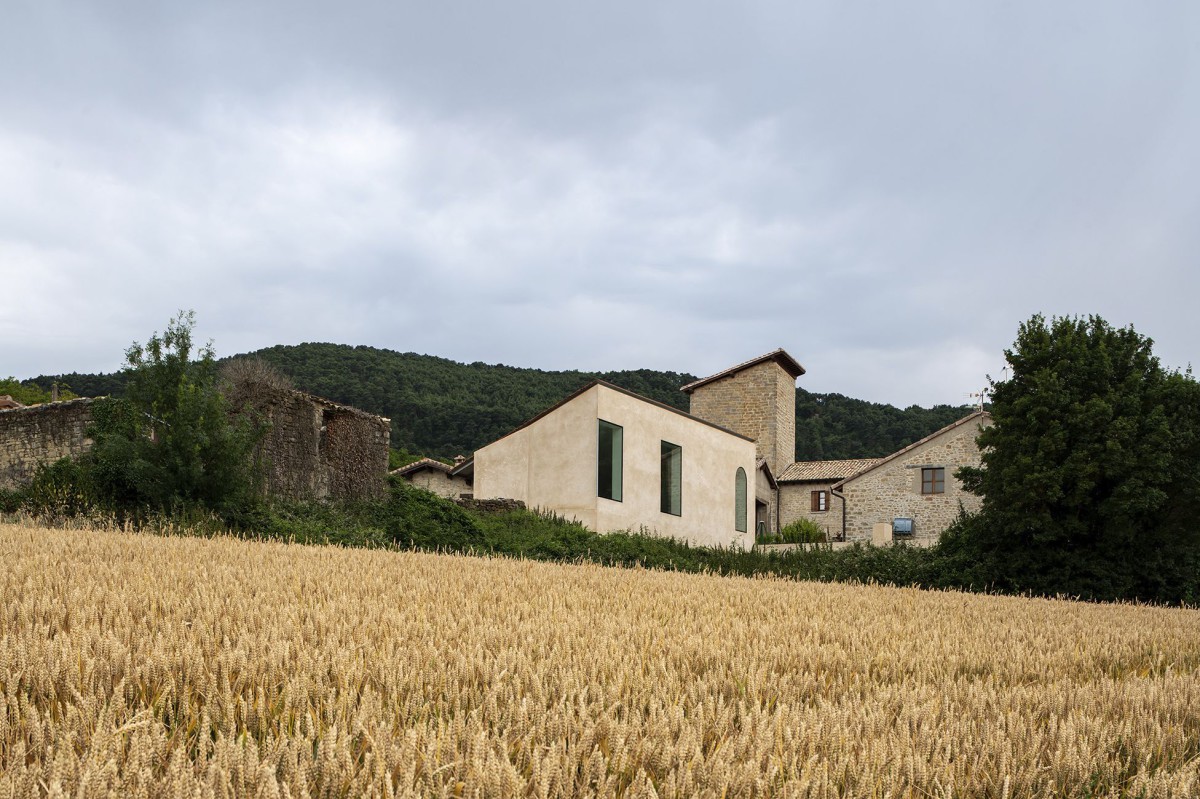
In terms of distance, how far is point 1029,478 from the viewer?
68.4 ft

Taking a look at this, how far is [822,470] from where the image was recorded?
45656 millimetres

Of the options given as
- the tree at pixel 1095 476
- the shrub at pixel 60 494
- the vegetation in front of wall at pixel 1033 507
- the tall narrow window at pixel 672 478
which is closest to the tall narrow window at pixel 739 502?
the tall narrow window at pixel 672 478

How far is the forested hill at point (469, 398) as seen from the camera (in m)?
48.4

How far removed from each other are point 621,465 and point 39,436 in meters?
13.3

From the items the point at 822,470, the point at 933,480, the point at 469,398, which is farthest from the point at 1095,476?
the point at 469,398

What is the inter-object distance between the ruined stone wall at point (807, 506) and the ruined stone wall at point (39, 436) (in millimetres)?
32221

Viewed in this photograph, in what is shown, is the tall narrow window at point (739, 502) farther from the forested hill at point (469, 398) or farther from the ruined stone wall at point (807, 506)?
the forested hill at point (469, 398)

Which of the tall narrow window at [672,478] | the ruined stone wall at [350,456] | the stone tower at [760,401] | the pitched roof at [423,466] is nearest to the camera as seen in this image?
the ruined stone wall at [350,456]

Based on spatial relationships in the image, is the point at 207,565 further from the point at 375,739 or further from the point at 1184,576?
the point at 1184,576

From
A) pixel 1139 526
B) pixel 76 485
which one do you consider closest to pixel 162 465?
pixel 76 485

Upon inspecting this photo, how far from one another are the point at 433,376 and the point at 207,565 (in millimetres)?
47580

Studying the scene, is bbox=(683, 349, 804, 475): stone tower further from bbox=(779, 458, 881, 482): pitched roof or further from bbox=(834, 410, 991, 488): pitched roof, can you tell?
bbox=(834, 410, 991, 488): pitched roof

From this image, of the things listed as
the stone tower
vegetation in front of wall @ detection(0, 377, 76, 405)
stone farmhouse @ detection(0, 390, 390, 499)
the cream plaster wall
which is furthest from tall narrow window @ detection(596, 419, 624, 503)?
vegetation in front of wall @ detection(0, 377, 76, 405)

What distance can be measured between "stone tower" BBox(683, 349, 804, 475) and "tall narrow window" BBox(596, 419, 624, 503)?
798 inches
